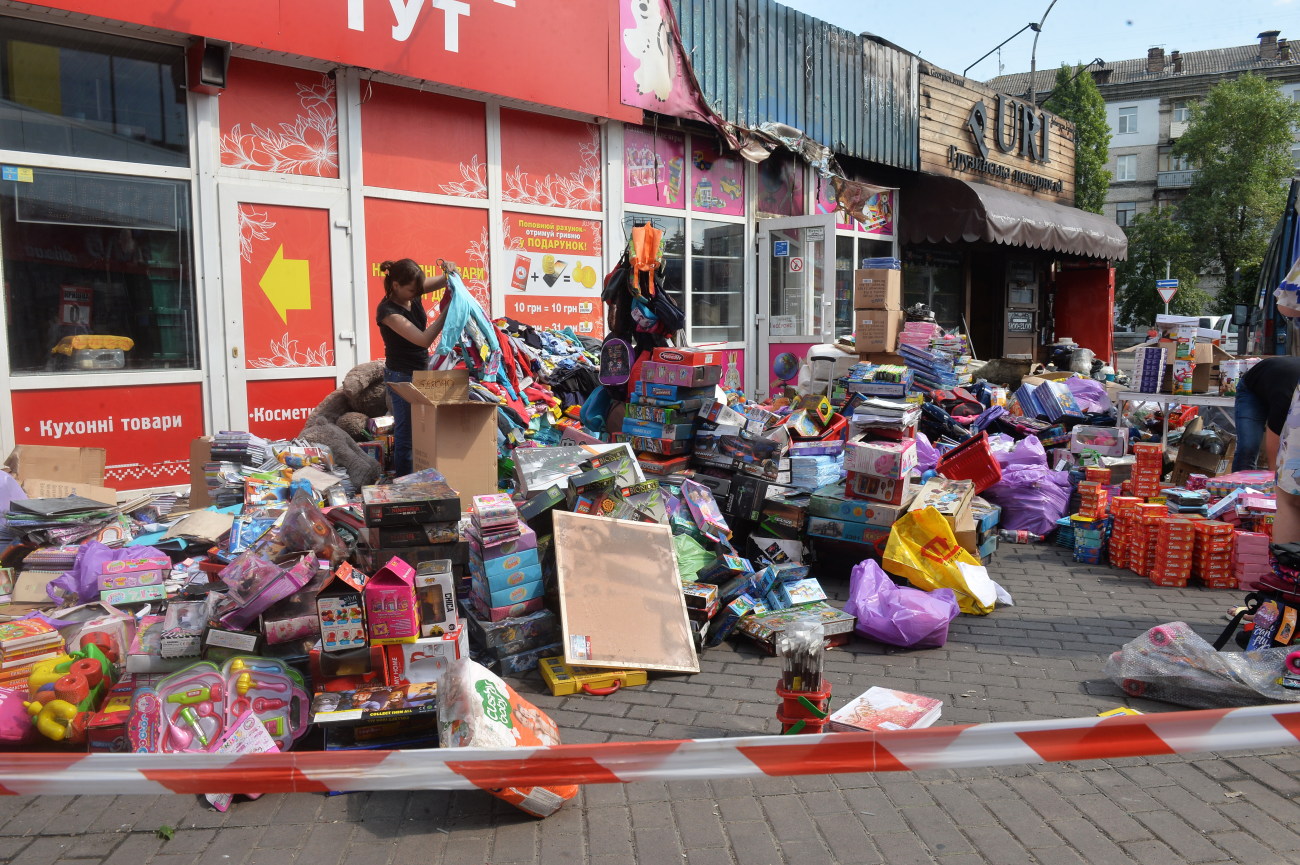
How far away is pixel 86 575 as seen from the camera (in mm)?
4918

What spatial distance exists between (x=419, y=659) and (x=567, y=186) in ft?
22.4

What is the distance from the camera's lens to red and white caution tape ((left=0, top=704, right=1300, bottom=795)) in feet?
8.58

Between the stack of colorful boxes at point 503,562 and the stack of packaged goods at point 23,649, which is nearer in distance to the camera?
the stack of packaged goods at point 23,649

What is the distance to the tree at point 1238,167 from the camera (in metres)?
36.7

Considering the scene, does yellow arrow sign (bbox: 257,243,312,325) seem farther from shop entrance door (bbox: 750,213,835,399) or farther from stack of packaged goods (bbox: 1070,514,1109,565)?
stack of packaged goods (bbox: 1070,514,1109,565)

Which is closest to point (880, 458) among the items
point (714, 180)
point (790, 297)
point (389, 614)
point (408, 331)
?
point (408, 331)

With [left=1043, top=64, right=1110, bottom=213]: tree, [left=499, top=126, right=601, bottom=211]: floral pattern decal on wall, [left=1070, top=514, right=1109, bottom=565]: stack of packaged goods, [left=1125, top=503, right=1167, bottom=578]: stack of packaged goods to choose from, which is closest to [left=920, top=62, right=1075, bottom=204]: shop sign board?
[left=499, top=126, right=601, bottom=211]: floral pattern decal on wall

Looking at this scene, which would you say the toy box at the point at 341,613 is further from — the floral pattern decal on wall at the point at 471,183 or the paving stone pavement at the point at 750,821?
the floral pattern decal on wall at the point at 471,183

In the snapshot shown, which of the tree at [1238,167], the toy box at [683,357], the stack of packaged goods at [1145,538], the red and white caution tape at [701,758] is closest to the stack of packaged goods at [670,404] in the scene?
the toy box at [683,357]

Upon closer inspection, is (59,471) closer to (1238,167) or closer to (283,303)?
(283,303)

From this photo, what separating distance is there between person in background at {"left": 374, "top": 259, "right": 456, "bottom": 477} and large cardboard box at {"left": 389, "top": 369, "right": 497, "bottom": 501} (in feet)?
1.20

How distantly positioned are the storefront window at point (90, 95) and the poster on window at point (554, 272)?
319cm

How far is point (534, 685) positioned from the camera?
4.41m

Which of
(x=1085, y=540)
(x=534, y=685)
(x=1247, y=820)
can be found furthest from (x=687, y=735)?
(x=1085, y=540)
